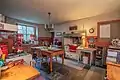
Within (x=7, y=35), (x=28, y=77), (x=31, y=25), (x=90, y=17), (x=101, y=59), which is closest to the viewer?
(x=28, y=77)

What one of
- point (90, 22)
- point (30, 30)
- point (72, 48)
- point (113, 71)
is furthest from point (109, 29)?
point (30, 30)

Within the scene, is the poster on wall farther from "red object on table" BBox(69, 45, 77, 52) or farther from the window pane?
the window pane

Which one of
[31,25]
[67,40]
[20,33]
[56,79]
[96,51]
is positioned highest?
[31,25]

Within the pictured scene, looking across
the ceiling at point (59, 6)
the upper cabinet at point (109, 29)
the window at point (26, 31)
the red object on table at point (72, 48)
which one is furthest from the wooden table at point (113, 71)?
the window at point (26, 31)

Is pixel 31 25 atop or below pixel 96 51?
atop

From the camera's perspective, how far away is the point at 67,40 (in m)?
5.47

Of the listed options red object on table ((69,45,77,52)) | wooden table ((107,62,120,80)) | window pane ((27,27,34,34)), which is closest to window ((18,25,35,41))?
window pane ((27,27,34,34))

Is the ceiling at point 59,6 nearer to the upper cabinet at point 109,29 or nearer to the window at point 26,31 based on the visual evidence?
the upper cabinet at point 109,29

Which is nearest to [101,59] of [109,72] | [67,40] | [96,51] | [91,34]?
[96,51]

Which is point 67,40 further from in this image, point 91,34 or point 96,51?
point 96,51

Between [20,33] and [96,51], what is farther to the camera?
[20,33]

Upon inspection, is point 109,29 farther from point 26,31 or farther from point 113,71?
point 26,31

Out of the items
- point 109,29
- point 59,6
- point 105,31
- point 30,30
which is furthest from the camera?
point 30,30

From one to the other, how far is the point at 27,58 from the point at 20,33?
4088 millimetres
